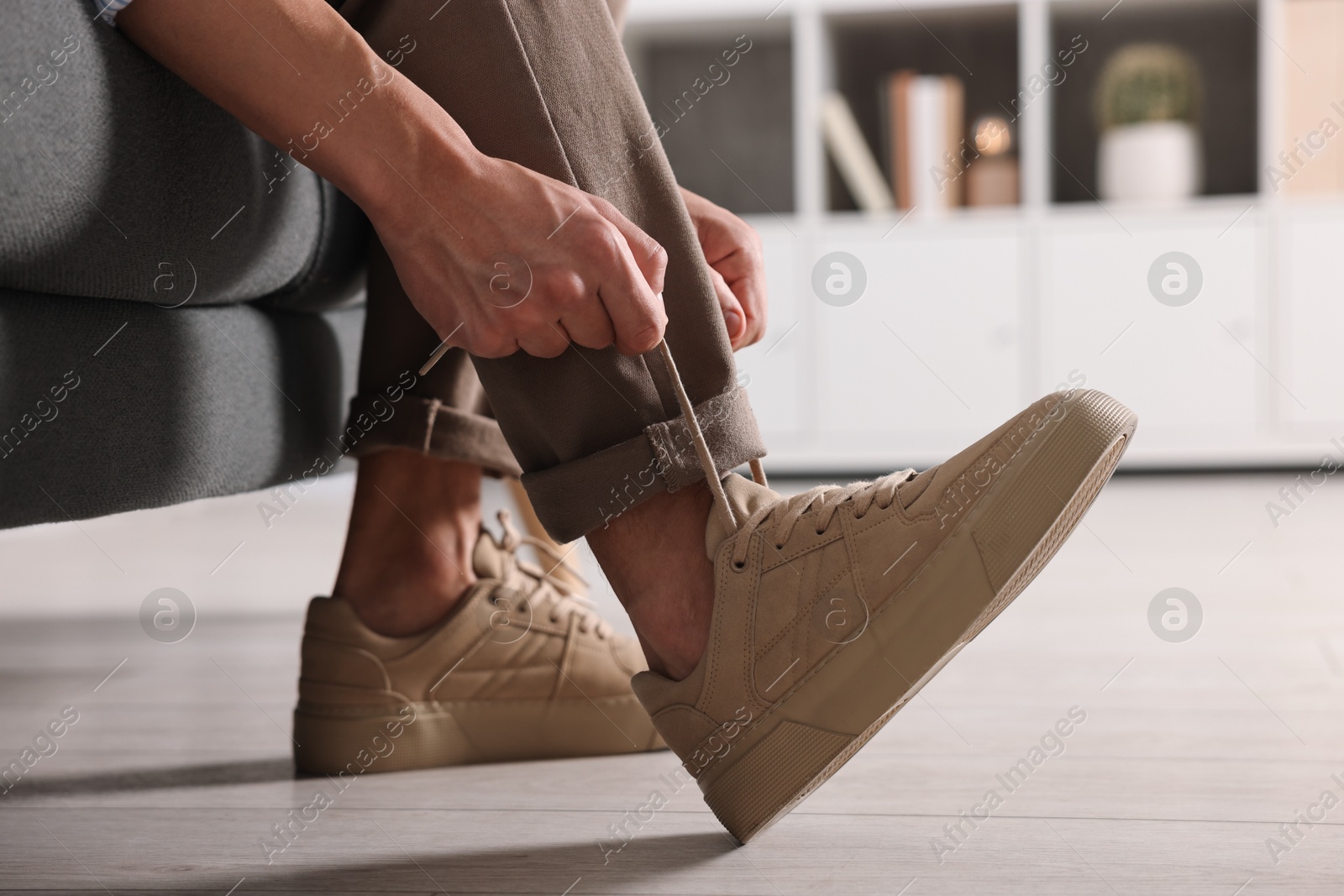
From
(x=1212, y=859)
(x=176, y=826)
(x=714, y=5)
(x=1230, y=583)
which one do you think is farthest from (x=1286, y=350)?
(x=176, y=826)

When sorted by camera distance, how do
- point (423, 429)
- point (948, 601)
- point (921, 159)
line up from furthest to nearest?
1. point (921, 159)
2. point (423, 429)
3. point (948, 601)

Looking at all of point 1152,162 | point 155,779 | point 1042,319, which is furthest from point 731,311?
point 1152,162

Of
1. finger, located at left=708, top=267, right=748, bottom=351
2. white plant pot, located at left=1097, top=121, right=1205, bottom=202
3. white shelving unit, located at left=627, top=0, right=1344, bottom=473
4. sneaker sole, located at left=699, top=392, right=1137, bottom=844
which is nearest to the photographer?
sneaker sole, located at left=699, top=392, right=1137, bottom=844

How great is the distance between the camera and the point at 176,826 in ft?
1.91

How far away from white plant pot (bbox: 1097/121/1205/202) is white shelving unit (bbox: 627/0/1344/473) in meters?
0.07

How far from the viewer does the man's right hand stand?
1.57ft

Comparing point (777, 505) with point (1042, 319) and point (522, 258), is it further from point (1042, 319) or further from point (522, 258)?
point (1042, 319)

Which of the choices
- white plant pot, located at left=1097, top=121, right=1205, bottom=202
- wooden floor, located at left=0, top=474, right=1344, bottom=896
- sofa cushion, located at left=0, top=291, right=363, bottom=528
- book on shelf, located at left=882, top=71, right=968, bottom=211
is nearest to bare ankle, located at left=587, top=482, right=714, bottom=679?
wooden floor, located at left=0, top=474, right=1344, bottom=896

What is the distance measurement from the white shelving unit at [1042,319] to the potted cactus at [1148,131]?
0.25 ft

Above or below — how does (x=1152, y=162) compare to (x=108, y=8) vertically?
below

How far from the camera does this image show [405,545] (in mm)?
694

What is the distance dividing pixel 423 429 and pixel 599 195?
0.23 meters

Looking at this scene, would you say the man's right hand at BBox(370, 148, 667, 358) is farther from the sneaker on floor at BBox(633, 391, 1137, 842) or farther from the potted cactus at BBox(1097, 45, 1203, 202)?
the potted cactus at BBox(1097, 45, 1203, 202)

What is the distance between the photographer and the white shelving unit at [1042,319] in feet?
7.63
